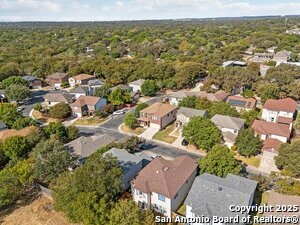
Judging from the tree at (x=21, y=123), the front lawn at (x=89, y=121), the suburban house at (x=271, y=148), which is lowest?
the front lawn at (x=89, y=121)

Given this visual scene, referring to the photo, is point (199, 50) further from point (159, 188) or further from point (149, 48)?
point (159, 188)

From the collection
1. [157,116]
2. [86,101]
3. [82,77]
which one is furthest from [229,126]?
[82,77]

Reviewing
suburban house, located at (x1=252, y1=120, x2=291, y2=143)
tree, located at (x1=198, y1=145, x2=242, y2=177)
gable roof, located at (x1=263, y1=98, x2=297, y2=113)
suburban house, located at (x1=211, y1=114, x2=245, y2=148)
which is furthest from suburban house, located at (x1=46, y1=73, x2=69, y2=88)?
tree, located at (x1=198, y1=145, x2=242, y2=177)

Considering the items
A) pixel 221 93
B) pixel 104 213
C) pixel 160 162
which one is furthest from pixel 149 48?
pixel 104 213

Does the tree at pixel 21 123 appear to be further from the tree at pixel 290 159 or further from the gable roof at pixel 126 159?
the tree at pixel 290 159

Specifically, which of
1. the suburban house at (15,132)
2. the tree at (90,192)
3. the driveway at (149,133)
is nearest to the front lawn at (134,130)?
the driveway at (149,133)

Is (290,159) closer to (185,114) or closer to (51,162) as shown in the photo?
(185,114)
